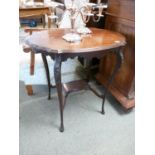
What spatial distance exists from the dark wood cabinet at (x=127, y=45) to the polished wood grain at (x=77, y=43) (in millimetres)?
189

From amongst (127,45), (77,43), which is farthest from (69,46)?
(127,45)

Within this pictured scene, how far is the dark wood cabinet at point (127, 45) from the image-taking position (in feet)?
5.82

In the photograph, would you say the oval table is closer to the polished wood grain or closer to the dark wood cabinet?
the polished wood grain

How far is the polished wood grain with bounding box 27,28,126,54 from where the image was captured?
139cm

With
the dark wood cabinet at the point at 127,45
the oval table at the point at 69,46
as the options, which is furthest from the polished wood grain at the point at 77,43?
the dark wood cabinet at the point at 127,45

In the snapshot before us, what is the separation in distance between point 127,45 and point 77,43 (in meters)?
0.60

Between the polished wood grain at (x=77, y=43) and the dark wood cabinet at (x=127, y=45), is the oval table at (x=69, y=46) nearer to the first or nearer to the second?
the polished wood grain at (x=77, y=43)

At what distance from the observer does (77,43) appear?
1490 millimetres

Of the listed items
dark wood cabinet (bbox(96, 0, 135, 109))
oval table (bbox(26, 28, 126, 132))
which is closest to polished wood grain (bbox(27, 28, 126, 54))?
oval table (bbox(26, 28, 126, 132))

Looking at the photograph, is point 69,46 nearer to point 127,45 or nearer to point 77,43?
point 77,43

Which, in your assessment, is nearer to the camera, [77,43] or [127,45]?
[77,43]
